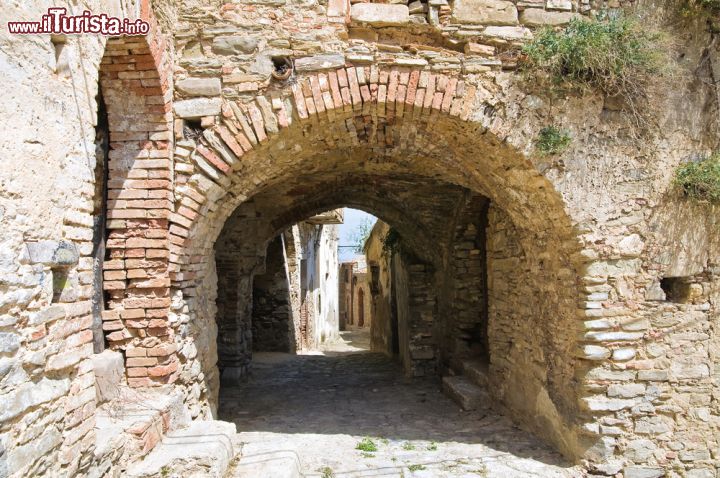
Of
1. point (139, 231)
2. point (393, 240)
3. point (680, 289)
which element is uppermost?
point (393, 240)

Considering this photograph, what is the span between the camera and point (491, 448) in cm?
457

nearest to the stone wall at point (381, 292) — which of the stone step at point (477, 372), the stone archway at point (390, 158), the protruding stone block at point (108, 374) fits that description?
the stone step at point (477, 372)

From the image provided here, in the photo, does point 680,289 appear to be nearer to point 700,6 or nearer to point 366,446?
point 700,6

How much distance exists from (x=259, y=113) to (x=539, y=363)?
3329 millimetres

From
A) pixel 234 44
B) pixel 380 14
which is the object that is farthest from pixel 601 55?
pixel 234 44

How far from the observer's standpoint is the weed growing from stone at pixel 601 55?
387 cm

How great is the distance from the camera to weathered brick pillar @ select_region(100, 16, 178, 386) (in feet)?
12.3

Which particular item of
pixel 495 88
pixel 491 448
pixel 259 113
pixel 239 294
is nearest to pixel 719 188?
pixel 495 88

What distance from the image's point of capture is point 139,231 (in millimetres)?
3750

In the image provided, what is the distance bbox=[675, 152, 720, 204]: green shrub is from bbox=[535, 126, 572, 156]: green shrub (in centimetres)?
101

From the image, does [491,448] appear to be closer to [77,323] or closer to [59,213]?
[77,323]

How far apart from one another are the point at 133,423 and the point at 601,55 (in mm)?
4213

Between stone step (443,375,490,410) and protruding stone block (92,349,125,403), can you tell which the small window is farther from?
protruding stone block (92,349,125,403)

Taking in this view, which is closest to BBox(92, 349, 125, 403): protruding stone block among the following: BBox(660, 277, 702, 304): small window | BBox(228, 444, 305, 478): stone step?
BBox(228, 444, 305, 478): stone step
